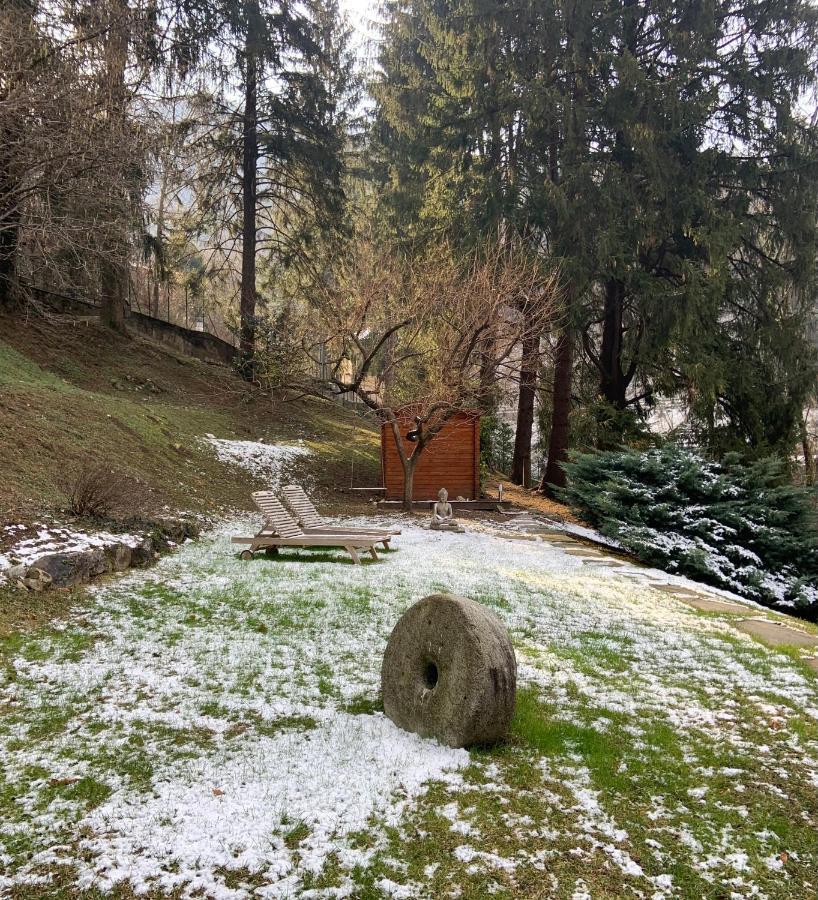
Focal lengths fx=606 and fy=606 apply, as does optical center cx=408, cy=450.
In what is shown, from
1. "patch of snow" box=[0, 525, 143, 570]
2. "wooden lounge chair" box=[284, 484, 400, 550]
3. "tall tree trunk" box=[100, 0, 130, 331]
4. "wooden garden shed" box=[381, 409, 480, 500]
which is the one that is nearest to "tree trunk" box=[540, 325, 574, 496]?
"wooden garden shed" box=[381, 409, 480, 500]

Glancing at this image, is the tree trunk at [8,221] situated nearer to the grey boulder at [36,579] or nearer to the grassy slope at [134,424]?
the grassy slope at [134,424]

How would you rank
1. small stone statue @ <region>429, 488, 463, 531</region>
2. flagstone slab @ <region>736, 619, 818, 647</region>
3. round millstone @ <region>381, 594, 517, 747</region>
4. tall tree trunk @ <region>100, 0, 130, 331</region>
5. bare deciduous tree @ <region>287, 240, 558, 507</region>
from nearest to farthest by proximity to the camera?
round millstone @ <region>381, 594, 517, 747</region>
flagstone slab @ <region>736, 619, 818, 647</region>
tall tree trunk @ <region>100, 0, 130, 331</region>
small stone statue @ <region>429, 488, 463, 531</region>
bare deciduous tree @ <region>287, 240, 558, 507</region>

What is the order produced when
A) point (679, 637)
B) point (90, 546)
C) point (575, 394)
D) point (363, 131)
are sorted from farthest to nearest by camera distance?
1. point (363, 131)
2. point (575, 394)
3. point (90, 546)
4. point (679, 637)

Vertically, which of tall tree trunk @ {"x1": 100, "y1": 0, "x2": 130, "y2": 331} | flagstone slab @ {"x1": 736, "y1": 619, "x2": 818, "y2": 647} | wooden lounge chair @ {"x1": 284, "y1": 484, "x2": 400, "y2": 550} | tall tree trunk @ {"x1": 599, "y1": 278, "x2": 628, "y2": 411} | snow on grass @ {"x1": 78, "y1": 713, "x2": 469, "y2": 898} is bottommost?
snow on grass @ {"x1": 78, "y1": 713, "x2": 469, "y2": 898}

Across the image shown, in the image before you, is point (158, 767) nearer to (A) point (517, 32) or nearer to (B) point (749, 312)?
(B) point (749, 312)

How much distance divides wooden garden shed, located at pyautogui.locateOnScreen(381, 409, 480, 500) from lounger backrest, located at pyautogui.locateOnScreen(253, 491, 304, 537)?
559cm

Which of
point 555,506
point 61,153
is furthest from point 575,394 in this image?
point 61,153

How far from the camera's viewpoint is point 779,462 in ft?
30.3

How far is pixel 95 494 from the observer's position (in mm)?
6867

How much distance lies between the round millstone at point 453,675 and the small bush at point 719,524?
6.00 m

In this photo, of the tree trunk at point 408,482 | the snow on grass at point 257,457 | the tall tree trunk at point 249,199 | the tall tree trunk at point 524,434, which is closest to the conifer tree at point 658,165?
the tall tree trunk at point 524,434

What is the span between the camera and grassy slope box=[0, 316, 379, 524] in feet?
26.8

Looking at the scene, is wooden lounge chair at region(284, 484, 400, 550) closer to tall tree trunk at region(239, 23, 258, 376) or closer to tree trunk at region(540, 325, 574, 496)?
tree trunk at region(540, 325, 574, 496)

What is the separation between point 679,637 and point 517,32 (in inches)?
562
